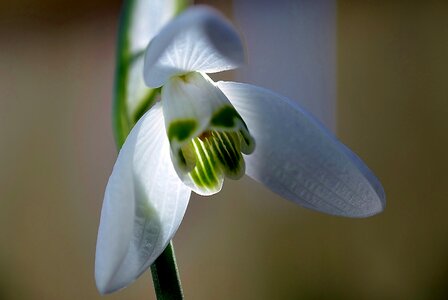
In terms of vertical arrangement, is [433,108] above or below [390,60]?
below

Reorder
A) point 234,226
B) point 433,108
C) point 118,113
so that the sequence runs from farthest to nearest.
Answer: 1. point 433,108
2. point 234,226
3. point 118,113

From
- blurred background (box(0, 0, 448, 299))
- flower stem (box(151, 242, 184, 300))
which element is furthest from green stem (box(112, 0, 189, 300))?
blurred background (box(0, 0, 448, 299))

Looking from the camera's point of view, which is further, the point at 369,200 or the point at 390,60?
the point at 390,60

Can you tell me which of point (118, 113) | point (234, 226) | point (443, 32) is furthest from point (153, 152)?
point (443, 32)

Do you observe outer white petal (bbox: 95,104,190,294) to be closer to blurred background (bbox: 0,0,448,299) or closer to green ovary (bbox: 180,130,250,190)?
green ovary (bbox: 180,130,250,190)

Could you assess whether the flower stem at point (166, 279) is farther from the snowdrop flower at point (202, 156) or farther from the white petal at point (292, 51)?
the white petal at point (292, 51)

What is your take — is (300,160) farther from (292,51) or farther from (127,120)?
(292,51)

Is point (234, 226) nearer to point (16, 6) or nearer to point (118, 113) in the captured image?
point (16, 6)

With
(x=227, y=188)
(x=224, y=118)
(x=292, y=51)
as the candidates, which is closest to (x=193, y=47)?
(x=224, y=118)
